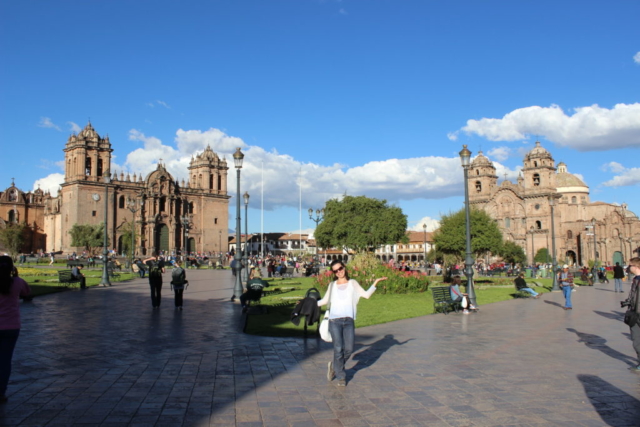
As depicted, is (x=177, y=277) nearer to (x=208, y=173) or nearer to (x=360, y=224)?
(x=360, y=224)

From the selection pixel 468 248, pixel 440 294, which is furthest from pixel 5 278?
pixel 468 248

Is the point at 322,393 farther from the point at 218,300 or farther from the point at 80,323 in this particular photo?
the point at 218,300

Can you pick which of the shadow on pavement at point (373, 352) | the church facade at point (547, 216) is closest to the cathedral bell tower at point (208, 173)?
the church facade at point (547, 216)

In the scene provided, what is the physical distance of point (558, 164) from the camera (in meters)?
90.6

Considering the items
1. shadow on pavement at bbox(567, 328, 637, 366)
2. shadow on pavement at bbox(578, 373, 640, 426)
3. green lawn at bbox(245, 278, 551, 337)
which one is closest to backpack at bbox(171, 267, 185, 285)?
green lawn at bbox(245, 278, 551, 337)

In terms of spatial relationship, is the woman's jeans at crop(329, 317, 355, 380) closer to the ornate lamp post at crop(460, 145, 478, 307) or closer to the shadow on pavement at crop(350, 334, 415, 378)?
the shadow on pavement at crop(350, 334, 415, 378)

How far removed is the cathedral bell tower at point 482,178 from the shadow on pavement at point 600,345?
240 feet

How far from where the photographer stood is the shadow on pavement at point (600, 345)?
27.3 ft

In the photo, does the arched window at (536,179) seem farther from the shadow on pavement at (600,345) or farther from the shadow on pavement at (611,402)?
the shadow on pavement at (611,402)

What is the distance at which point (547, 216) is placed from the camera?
74.5m

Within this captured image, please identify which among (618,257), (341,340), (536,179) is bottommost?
(618,257)

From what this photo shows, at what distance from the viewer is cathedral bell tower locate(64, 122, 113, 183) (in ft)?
211

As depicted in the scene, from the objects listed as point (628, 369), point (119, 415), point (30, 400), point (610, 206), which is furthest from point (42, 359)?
point (610, 206)

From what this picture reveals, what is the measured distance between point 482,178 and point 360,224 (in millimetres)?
31921
